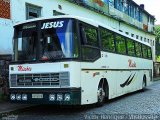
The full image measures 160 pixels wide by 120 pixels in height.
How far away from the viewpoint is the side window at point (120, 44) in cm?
1636

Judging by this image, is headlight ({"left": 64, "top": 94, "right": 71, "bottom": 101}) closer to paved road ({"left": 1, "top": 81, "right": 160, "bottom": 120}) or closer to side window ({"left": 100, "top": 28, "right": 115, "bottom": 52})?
paved road ({"left": 1, "top": 81, "right": 160, "bottom": 120})

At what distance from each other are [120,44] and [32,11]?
479cm

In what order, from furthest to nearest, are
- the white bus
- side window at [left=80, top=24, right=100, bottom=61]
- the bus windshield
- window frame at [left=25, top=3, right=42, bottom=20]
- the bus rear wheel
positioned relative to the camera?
window frame at [left=25, top=3, right=42, bottom=20], the bus rear wheel, side window at [left=80, top=24, right=100, bottom=61], the bus windshield, the white bus

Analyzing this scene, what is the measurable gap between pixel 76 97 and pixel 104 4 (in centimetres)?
1960

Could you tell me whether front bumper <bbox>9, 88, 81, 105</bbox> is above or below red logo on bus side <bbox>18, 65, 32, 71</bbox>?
below

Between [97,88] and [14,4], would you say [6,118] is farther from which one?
[14,4]

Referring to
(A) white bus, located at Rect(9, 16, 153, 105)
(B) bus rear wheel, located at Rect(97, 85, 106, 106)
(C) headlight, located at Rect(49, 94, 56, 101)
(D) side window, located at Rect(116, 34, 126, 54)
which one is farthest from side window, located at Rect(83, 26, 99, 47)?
(D) side window, located at Rect(116, 34, 126, 54)

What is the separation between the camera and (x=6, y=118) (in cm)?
1123

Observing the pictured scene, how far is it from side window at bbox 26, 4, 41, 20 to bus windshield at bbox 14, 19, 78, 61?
5.55 m

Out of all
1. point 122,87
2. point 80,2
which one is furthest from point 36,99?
point 80,2

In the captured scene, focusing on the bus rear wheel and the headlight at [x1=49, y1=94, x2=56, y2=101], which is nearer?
the headlight at [x1=49, y1=94, x2=56, y2=101]

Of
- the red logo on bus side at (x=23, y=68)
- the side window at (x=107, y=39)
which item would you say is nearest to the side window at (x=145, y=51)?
the side window at (x=107, y=39)

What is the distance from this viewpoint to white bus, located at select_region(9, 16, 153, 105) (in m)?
11.6

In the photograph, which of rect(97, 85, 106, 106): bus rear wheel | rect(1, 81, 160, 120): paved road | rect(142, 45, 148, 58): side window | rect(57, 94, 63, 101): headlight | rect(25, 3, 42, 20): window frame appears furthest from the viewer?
rect(142, 45, 148, 58): side window
